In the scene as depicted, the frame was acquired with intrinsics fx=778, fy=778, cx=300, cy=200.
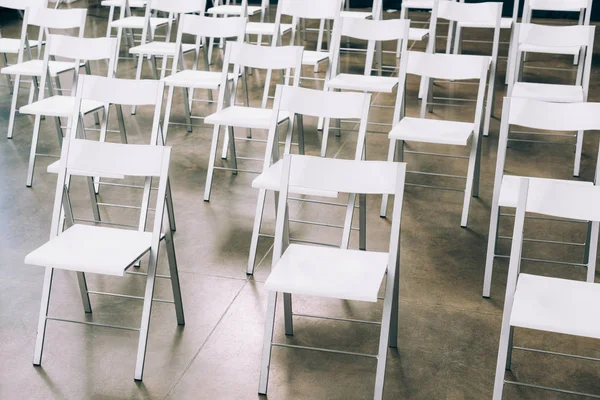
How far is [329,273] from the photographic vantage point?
3211mm

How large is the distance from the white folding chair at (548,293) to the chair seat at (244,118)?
2235 millimetres

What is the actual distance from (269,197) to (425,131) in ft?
4.17

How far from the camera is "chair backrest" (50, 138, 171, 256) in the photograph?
353 cm

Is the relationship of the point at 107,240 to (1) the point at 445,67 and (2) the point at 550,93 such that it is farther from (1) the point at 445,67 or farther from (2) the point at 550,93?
(2) the point at 550,93

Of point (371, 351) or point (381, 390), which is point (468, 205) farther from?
point (381, 390)

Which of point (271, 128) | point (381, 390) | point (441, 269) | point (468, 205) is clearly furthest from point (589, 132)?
point (381, 390)

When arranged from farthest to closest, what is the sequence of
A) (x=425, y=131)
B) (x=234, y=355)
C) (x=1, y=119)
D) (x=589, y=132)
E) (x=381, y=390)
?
(x=1, y=119), (x=589, y=132), (x=425, y=131), (x=234, y=355), (x=381, y=390)

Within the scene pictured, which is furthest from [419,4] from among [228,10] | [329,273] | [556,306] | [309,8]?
[556,306]

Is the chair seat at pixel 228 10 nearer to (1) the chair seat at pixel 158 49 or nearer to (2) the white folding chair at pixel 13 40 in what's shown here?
(1) the chair seat at pixel 158 49

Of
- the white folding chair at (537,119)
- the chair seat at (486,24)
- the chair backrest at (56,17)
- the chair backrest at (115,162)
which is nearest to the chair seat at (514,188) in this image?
the white folding chair at (537,119)

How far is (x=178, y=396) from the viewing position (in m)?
3.33

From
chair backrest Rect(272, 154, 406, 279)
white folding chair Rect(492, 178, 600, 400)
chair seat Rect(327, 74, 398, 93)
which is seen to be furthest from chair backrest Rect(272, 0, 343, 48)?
white folding chair Rect(492, 178, 600, 400)

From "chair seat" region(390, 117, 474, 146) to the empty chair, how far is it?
1.75 m

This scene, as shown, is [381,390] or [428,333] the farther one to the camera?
[428,333]
